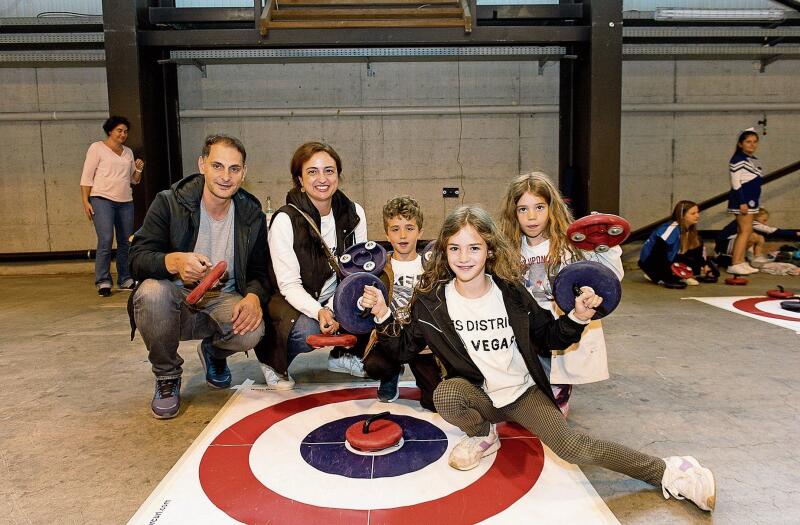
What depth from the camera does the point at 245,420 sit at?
2.79 m

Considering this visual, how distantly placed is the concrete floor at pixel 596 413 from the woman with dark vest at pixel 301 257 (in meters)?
0.45

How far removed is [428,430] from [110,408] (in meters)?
1.65

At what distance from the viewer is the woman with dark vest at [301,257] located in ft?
9.96

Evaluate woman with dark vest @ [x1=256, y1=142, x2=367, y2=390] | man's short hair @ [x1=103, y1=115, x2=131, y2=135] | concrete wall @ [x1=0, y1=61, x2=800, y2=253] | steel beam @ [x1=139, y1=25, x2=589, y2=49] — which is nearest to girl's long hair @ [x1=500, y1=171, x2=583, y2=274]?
woman with dark vest @ [x1=256, y1=142, x2=367, y2=390]

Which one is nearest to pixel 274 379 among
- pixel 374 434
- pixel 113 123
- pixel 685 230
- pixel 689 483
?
pixel 374 434

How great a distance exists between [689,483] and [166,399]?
2303mm

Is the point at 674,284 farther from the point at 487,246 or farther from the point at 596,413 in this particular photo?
the point at 487,246

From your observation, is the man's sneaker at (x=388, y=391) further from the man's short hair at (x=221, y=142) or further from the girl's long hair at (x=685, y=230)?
the girl's long hair at (x=685, y=230)

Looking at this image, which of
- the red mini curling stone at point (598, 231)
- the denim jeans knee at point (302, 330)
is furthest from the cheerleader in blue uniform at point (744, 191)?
the denim jeans knee at point (302, 330)

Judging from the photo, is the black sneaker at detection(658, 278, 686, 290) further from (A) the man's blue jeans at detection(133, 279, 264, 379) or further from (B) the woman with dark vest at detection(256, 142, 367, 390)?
(A) the man's blue jeans at detection(133, 279, 264, 379)

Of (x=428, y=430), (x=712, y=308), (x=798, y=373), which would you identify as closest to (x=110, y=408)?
(x=428, y=430)

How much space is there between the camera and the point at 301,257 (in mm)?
3072

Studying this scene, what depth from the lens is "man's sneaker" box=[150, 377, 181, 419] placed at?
2.89m

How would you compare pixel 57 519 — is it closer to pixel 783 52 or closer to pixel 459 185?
pixel 459 185
